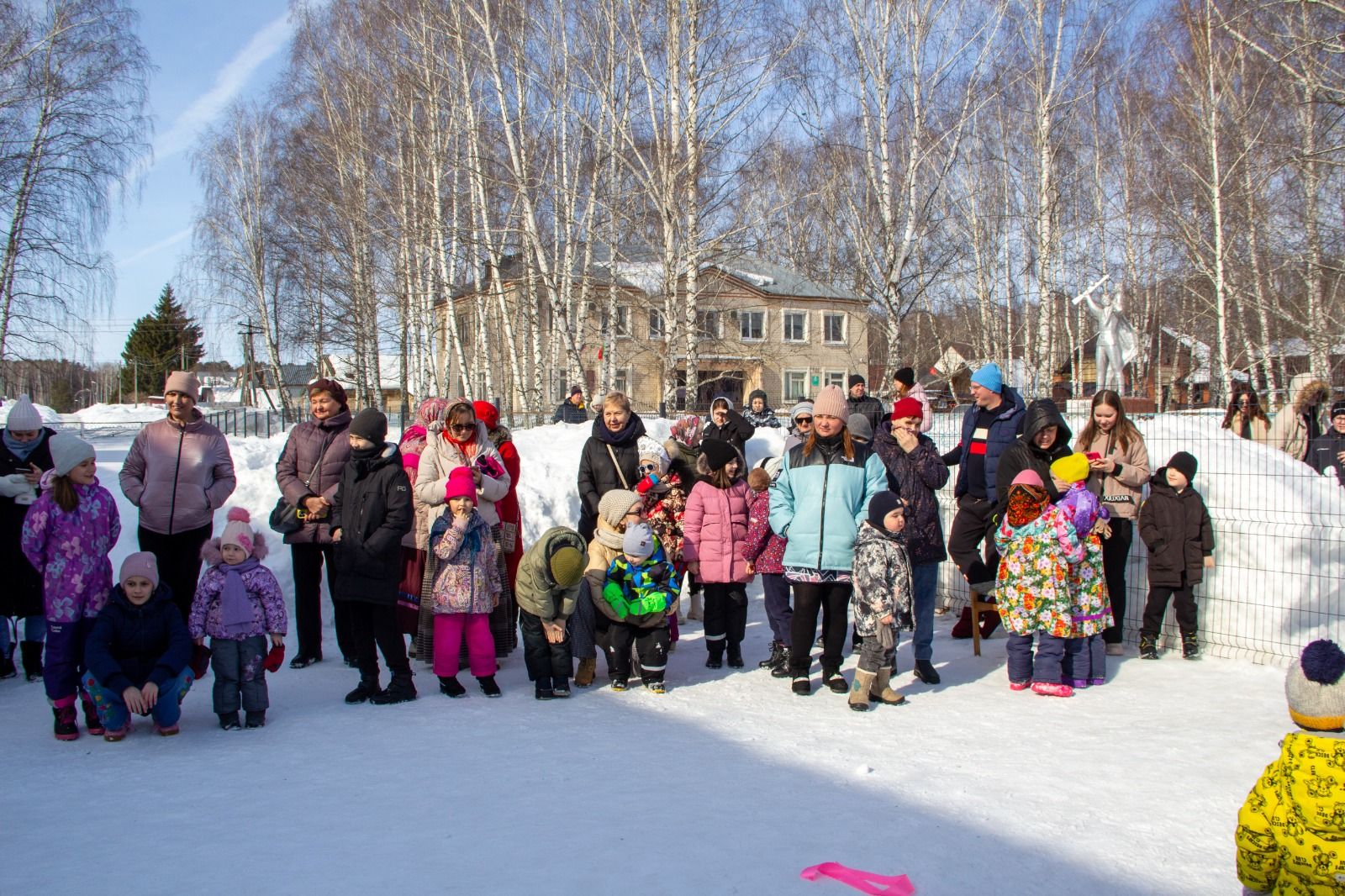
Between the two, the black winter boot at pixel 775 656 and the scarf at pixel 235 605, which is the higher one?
the scarf at pixel 235 605

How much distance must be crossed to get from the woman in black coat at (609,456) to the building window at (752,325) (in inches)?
1201

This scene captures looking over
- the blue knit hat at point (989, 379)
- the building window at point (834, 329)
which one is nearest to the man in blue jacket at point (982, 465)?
the blue knit hat at point (989, 379)

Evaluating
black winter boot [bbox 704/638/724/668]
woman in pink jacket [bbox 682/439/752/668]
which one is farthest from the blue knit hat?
black winter boot [bbox 704/638/724/668]

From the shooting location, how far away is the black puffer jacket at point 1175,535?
277 inches

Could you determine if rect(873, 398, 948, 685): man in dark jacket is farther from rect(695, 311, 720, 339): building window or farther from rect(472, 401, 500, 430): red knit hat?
rect(695, 311, 720, 339): building window

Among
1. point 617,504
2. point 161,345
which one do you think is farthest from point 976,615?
point 161,345

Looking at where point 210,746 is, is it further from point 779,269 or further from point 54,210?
point 779,269

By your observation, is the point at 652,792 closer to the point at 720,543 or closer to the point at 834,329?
the point at 720,543

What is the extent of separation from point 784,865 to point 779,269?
3877cm

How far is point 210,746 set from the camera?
201 inches

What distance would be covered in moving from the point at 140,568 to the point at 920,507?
4761mm

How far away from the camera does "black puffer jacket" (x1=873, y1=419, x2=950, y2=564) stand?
258 inches

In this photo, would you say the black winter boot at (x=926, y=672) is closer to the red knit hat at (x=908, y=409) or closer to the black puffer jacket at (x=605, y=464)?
the red knit hat at (x=908, y=409)

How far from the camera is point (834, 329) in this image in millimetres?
44688
